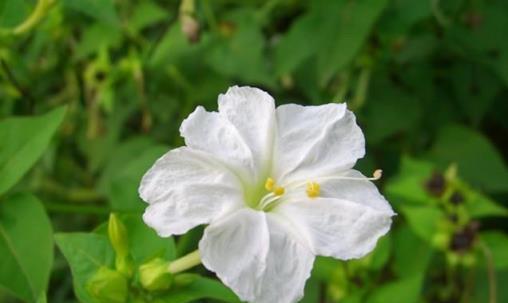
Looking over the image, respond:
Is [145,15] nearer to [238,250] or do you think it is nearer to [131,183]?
[131,183]

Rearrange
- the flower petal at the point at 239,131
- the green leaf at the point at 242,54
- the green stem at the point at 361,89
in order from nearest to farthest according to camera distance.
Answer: the flower petal at the point at 239,131
the green leaf at the point at 242,54
the green stem at the point at 361,89

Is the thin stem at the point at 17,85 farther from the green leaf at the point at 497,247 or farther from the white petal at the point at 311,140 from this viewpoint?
the green leaf at the point at 497,247

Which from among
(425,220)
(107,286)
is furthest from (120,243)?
(425,220)

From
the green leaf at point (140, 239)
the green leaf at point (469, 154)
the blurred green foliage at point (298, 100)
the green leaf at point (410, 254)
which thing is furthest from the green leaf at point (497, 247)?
the green leaf at point (140, 239)

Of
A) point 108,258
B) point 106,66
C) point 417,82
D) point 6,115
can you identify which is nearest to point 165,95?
point 106,66

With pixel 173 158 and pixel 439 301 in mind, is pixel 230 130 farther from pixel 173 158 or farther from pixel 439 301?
pixel 439 301

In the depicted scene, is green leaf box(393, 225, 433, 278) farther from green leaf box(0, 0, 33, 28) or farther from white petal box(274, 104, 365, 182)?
green leaf box(0, 0, 33, 28)

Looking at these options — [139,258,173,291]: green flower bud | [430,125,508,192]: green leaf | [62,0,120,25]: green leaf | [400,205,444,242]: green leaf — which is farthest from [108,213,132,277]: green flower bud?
[430,125,508,192]: green leaf
